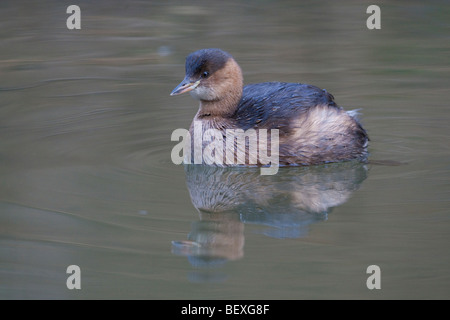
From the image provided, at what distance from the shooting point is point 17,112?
8.50m

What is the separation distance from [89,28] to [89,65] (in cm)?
201

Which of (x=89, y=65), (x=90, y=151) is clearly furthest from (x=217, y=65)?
(x=89, y=65)

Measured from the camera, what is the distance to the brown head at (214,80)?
662cm

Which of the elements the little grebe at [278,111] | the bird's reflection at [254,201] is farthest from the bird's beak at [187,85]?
the bird's reflection at [254,201]

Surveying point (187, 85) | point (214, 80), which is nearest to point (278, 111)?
point (214, 80)

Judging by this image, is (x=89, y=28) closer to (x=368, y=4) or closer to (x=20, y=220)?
(x=368, y=4)

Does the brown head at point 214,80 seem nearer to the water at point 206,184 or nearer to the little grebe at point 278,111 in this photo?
the little grebe at point 278,111

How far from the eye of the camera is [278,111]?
6699 mm

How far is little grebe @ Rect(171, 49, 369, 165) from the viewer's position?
21.8 ft

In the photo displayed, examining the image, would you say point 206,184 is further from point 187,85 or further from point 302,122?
point 302,122

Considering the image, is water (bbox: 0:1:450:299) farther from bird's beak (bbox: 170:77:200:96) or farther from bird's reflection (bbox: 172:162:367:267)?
bird's beak (bbox: 170:77:200:96)

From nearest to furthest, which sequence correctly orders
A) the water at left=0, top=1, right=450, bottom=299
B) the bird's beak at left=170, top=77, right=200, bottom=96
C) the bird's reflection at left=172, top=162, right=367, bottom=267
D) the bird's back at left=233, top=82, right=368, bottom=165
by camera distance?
the water at left=0, top=1, right=450, bottom=299
the bird's reflection at left=172, top=162, right=367, bottom=267
the bird's beak at left=170, top=77, right=200, bottom=96
the bird's back at left=233, top=82, right=368, bottom=165

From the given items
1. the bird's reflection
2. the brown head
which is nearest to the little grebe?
the brown head

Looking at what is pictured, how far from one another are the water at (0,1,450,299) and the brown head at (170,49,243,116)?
1.97ft
